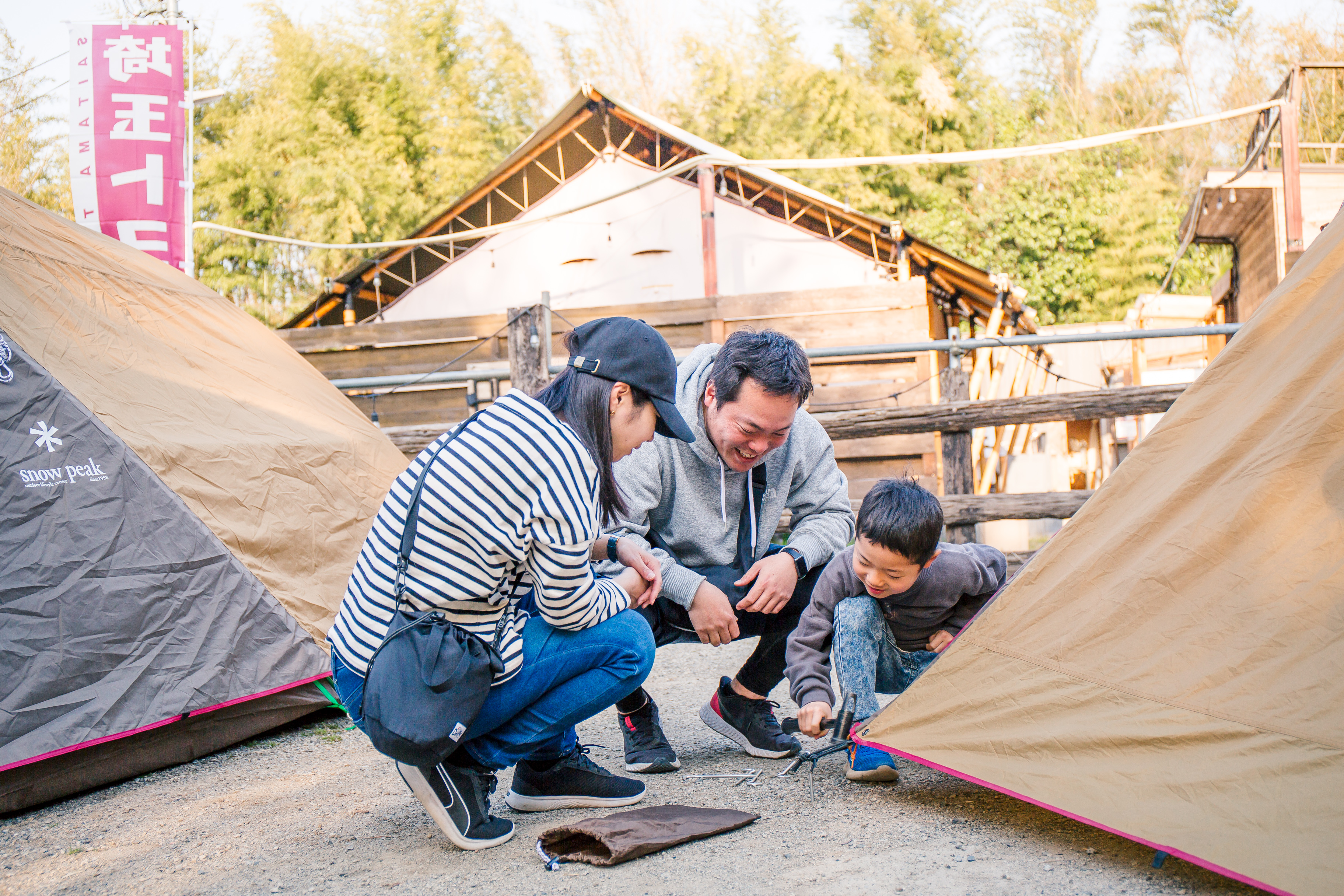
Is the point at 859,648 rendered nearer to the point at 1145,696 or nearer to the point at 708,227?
the point at 1145,696

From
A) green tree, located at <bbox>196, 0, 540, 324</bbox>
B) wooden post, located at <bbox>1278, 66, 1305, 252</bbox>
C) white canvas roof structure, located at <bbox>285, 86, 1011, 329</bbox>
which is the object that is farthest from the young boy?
green tree, located at <bbox>196, 0, 540, 324</bbox>

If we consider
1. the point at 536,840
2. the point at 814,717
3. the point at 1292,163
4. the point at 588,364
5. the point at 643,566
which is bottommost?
the point at 536,840

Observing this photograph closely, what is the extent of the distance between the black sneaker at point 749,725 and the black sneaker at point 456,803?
823mm

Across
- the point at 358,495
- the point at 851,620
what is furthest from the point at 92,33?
the point at 851,620

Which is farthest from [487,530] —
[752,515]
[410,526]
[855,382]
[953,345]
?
[855,382]

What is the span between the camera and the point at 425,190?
17.5 m

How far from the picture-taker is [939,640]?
2.50m

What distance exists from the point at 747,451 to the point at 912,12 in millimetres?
22978

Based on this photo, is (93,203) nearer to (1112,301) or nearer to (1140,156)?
(1112,301)

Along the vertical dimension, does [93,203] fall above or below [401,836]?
above

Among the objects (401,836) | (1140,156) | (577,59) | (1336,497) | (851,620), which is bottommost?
(401,836)

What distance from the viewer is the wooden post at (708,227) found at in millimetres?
7617

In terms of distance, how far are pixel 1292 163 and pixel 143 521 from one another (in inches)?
312

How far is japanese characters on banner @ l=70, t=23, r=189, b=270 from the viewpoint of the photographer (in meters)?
6.21
